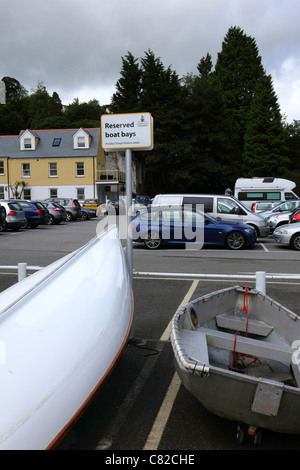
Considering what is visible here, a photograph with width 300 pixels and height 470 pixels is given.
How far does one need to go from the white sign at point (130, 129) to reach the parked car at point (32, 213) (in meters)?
19.2

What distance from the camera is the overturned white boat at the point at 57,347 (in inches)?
105

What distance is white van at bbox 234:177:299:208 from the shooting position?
29156 millimetres

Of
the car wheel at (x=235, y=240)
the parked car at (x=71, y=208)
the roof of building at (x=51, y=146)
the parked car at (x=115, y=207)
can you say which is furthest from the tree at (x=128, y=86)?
the car wheel at (x=235, y=240)

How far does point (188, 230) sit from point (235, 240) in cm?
169

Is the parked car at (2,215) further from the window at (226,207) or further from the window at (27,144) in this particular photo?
the window at (27,144)

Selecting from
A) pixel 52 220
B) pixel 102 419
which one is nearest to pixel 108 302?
pixel 102 419

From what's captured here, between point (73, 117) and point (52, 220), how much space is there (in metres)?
51.4

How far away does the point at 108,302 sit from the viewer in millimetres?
4262

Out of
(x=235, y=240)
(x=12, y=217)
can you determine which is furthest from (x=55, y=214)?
(x=235, y=240)

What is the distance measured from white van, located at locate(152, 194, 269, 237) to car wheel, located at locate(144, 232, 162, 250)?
2.09 m

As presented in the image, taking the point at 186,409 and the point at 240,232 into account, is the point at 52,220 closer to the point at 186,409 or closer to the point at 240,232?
the point at 240,232

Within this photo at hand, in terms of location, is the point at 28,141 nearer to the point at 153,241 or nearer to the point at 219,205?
the point at 219,205
